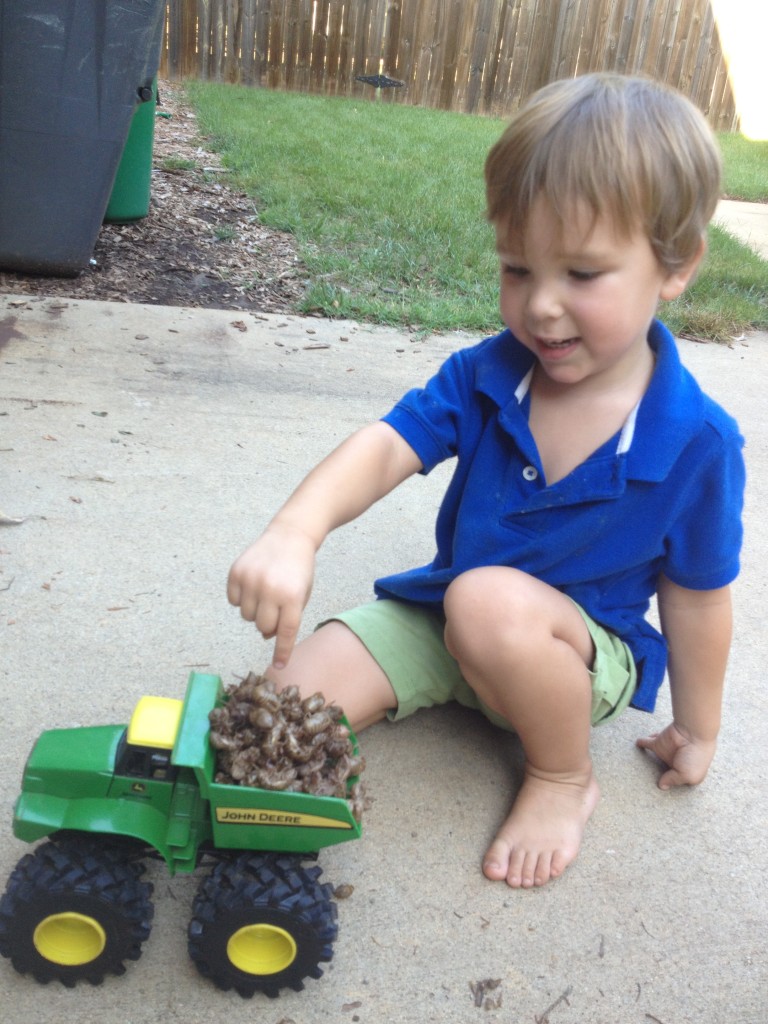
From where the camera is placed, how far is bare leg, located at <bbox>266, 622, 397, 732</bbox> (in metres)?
1.82

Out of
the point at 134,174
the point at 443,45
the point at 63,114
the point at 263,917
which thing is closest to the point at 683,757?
the point at 263,917

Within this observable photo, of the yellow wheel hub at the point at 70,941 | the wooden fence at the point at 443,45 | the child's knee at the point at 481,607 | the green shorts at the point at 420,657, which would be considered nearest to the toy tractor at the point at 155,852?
the yellow wheel hub at the point at 70,941

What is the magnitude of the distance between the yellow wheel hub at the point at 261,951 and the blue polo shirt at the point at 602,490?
72 cm

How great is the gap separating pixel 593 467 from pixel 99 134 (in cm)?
304

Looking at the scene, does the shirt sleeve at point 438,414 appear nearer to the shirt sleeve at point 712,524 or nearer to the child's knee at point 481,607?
the child's knee at point 481,607

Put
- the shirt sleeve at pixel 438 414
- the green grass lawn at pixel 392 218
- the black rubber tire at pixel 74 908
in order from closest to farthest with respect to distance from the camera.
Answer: the black rubber tire at pixel 74 908, the shirt sleeve at pixel 438 414, the green grass lawn at pixel 392 218

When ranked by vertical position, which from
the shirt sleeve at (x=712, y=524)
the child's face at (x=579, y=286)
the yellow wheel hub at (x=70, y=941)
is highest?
the child's face at (x=579, y=286)

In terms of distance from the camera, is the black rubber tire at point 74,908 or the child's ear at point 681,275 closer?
the black rubber tire at point 74,908

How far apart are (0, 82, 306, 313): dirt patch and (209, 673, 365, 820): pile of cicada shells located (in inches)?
115

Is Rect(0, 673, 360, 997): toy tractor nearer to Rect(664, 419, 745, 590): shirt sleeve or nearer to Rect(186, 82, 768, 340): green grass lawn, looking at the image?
Rect(664, 419, 745, 590): shirt sleeve

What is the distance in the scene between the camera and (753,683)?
2.22 m

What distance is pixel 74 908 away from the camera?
133 cm

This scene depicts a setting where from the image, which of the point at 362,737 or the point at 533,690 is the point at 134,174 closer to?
the point at 362,737

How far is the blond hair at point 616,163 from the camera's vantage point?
1.50 m
